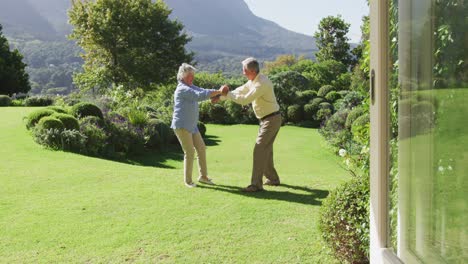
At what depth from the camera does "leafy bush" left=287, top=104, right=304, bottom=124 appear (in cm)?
2173

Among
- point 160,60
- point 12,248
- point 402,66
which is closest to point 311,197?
point 12,248

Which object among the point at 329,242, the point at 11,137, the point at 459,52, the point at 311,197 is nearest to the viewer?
the point at 459,52

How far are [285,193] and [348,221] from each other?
3.37 metres

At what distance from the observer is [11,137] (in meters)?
12.5

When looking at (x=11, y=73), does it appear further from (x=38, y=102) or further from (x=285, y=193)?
(x=285, y=193)

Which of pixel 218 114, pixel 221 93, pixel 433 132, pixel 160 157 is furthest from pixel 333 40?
pixel 433 132

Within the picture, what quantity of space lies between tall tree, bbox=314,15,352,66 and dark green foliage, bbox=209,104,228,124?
27399 millimetres

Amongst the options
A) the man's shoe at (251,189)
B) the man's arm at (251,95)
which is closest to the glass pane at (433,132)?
the man's arm at (251,95)

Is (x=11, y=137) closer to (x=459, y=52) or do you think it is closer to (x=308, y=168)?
(x=308, y=168)

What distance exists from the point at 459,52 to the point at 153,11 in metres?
39.6

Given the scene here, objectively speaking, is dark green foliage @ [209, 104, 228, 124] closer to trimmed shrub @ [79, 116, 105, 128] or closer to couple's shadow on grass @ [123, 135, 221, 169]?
couple's shadow on grass @ [123, 135, 221, 169]

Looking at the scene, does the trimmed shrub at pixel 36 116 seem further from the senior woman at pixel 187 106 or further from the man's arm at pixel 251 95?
the man's arm at pixel 251 95

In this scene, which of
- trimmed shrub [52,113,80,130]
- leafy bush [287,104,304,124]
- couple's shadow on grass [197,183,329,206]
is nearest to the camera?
couple's shadow on grass [197,183,329,206]

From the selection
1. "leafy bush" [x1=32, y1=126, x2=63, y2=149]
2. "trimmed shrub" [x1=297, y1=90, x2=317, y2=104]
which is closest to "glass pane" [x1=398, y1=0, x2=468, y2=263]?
"leafy bush" [x1=32, y1=126, x2=63, y2=149]
